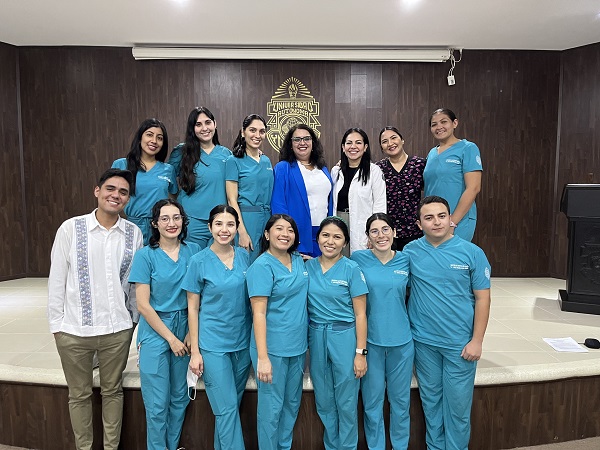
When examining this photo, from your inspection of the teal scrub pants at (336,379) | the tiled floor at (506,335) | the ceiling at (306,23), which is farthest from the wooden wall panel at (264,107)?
the teal scrub pants at (336,379)

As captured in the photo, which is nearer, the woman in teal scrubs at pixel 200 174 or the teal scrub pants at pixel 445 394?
the teal scrub pants at pixel 445 394

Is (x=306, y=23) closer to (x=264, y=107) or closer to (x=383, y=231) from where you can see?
(x=264, y=107)

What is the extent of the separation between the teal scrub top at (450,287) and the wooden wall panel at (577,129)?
141 inches

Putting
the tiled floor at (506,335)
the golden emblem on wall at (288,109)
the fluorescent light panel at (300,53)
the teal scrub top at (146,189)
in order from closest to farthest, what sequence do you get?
the tiled floor at (506,335) → the teal scrub top at (146,189) → the fluorescent light panel at (300,53) → the golden emblem on wall at (288,109)

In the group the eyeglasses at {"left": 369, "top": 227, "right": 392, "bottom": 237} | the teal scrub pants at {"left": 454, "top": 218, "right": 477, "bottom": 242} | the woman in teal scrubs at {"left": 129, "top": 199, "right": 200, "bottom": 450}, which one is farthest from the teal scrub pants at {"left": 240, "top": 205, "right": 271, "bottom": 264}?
the teal scrub pants at {"left": 454, "top": 218, "right": 477, "bottom": 242}

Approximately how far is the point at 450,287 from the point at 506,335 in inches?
54.3

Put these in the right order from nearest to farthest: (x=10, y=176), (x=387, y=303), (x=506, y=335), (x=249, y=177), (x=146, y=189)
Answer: (x=387, y=303)
(x=146, y=189)
(x=249, y=177)
(x=506, y=335)
(x=10, y=176)

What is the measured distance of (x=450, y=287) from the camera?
2109 millimetres

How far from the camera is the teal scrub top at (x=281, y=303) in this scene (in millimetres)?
2004

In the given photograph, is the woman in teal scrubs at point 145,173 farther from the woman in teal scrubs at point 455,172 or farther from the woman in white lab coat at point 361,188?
the woman in teal scrubs at point 455,172

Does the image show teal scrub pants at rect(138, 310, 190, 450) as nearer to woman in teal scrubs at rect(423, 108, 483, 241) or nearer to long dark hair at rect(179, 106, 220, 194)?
long dark hair at rect(179, 106, 220, 194)

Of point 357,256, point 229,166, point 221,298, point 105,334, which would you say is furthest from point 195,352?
point 229,166

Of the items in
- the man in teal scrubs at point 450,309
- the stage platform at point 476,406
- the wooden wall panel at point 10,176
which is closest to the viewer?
the man in teal scrubs at point 450,309

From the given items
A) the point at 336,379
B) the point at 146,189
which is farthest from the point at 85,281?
the point at 336,379
